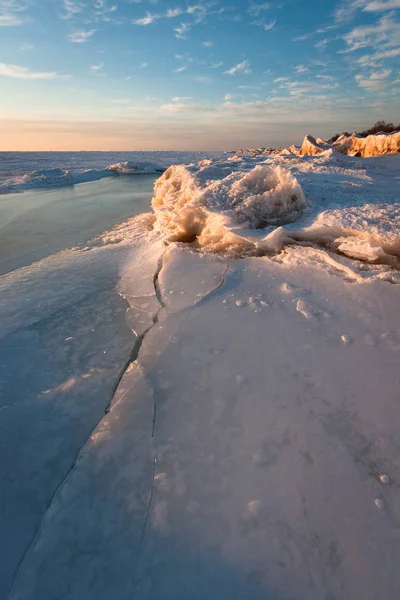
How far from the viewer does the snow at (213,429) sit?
117cm

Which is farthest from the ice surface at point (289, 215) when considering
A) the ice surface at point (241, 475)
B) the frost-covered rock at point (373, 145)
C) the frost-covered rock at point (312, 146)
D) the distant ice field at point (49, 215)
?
the frost-covered rock at point (312, 146)

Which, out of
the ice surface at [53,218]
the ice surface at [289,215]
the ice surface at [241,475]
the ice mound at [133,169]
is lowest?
the ice surface at [241,475]

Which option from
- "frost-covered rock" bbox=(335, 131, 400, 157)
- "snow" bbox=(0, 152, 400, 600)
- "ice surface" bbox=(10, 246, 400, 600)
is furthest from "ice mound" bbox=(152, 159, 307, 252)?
"frost-covered rock" bbox=(335, 131, 400, 157)

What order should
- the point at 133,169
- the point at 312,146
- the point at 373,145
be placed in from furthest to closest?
the point at 133,169, the point at 312,146, the point at 373,145

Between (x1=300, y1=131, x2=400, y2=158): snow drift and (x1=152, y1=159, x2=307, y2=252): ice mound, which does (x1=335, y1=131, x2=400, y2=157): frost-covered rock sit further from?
(x1=152, y1=159, x2=307, y2=252): ice mound

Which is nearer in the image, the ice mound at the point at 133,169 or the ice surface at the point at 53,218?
the ice surface at the point at 53,218

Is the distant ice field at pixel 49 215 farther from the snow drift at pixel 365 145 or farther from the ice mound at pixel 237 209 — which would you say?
the snow drift at pixel 365 145

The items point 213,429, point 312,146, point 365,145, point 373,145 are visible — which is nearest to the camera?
point 213,429

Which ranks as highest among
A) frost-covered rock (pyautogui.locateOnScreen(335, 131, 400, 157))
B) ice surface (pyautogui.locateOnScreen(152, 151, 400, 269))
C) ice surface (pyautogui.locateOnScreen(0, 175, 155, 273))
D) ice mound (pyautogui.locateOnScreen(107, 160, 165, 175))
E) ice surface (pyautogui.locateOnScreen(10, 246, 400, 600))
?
frost-covered rock (pyautogui.locateOnScreen(335, 131, 400, 157))

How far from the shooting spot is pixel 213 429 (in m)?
1.63

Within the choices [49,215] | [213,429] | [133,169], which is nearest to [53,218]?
[49,215]

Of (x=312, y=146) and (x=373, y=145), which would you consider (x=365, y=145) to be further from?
(x=312, y=146)

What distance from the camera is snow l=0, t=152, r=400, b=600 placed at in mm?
1173

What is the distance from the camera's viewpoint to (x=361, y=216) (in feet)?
10.9
